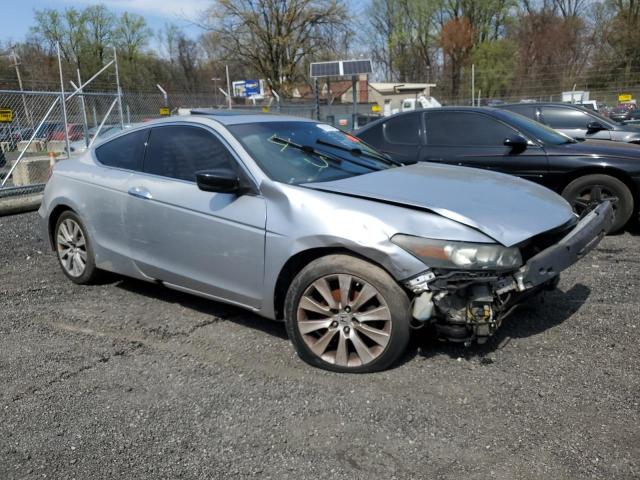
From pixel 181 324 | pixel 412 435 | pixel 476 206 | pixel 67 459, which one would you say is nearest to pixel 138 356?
pixel 181 324

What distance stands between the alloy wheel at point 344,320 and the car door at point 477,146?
395cm

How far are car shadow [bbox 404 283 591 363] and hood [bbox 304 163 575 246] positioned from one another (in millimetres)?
594

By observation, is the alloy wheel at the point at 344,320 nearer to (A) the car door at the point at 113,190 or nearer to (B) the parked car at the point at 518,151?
(A) the car door at the point at 113,190

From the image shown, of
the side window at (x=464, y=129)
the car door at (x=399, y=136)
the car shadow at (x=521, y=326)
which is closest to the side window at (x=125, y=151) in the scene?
the car shadow at (x=521, y=326)

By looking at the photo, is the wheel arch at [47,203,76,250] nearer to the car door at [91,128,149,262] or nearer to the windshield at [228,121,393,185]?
the car door at [91,128,149,262]

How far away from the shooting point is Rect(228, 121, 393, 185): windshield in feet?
12.6

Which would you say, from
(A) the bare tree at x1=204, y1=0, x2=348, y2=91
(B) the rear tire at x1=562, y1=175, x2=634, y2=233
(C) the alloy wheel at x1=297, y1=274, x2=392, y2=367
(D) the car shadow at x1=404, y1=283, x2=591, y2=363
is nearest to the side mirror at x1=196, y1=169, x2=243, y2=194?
(C) the alloy wheel at x1=297, y1=274, x2=392, y2=367

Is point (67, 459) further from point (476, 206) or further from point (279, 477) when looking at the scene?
point (476, 206)

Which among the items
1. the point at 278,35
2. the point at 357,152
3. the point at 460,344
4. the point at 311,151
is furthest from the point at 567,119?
the point at 278,35

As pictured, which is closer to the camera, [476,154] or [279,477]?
[279,477]

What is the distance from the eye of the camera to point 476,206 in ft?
11.2

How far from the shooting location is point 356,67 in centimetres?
1791

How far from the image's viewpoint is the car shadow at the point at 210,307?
419 cm

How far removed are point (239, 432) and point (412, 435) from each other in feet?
2.75
